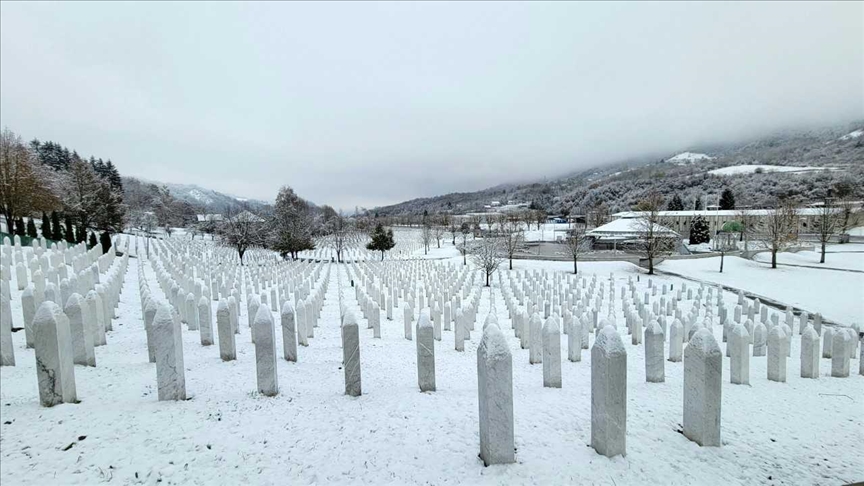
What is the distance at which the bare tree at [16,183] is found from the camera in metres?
25.5

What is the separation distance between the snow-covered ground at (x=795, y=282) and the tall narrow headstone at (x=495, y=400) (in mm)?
19926

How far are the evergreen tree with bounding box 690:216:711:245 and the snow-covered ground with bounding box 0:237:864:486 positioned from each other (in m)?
61.9

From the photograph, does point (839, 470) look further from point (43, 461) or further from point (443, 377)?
point (43, 461)

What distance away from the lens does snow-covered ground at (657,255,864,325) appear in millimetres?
17203

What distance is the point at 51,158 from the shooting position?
62.2m

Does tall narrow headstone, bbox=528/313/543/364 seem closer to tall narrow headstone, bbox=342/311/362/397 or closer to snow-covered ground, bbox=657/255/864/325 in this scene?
tall narrow headstone, bbox=342/311/362/397

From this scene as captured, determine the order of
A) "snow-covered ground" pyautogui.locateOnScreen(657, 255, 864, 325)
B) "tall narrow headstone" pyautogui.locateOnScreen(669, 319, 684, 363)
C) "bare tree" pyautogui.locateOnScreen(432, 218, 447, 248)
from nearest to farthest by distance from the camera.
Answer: "tall narrow headstone" pyautogui.locateOnScreen(669, 319, 684, 363), "snow-covered ground" pyautogui.locateOnScreen(657, 255, 864, 325), "bare tree" pyautogui.locateOnScreen(432, 218, 447, 248)

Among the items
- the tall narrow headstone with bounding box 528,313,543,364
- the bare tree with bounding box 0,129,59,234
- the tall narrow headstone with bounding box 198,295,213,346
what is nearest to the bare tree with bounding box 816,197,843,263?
the tall narrow headstone with bounding box 528,313,543,364

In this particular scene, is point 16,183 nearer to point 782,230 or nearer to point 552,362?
point 552,362

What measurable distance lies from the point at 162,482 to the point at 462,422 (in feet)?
7.48

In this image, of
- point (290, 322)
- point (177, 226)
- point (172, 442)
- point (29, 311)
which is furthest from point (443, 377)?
point (177, 226)

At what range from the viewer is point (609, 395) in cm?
285

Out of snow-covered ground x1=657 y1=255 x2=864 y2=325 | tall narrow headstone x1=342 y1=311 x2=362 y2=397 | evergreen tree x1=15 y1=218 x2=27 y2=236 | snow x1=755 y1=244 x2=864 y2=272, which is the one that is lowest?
snow-covered ground x1=657 y1=255 x2=864 y2=325

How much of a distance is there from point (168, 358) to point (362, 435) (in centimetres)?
204
